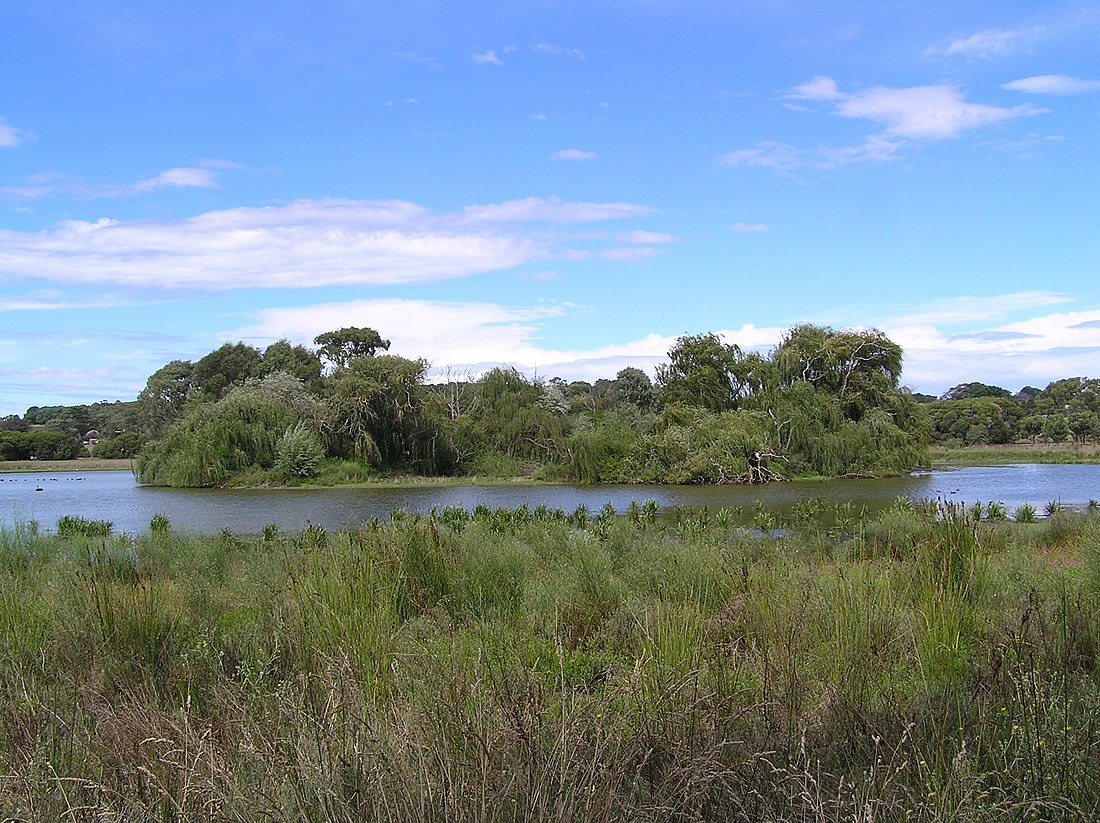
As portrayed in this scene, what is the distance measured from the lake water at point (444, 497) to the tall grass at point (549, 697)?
14.3m

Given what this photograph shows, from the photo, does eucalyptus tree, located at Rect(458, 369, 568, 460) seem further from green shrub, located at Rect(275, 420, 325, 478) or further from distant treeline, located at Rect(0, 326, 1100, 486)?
green shrub, located at Rect(275, 420, 325, 478)

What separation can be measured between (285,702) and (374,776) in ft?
2.69

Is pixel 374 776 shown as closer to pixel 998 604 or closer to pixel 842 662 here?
pixel 842 662

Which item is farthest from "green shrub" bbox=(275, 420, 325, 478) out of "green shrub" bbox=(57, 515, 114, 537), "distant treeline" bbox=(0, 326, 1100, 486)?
"green shrub" bbox=(57, 515, 114, 537)

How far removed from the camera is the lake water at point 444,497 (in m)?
23.9

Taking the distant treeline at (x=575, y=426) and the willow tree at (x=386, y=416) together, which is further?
the willow tree at (x=386, y=416)

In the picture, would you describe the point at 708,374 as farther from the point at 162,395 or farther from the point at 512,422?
the point at 162,395

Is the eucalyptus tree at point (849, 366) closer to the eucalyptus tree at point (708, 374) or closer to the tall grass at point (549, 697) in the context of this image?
the eucalyptus tree at point (708, 374)

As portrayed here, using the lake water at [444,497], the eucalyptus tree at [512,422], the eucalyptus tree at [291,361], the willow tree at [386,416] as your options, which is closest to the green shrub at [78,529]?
the lake water at [444,497]

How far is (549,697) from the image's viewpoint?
3666mm

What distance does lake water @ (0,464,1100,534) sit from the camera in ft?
78.4

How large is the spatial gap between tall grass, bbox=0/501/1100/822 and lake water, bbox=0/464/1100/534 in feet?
47.0

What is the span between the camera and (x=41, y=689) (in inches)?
168

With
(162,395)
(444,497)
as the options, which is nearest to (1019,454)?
(444,497)
